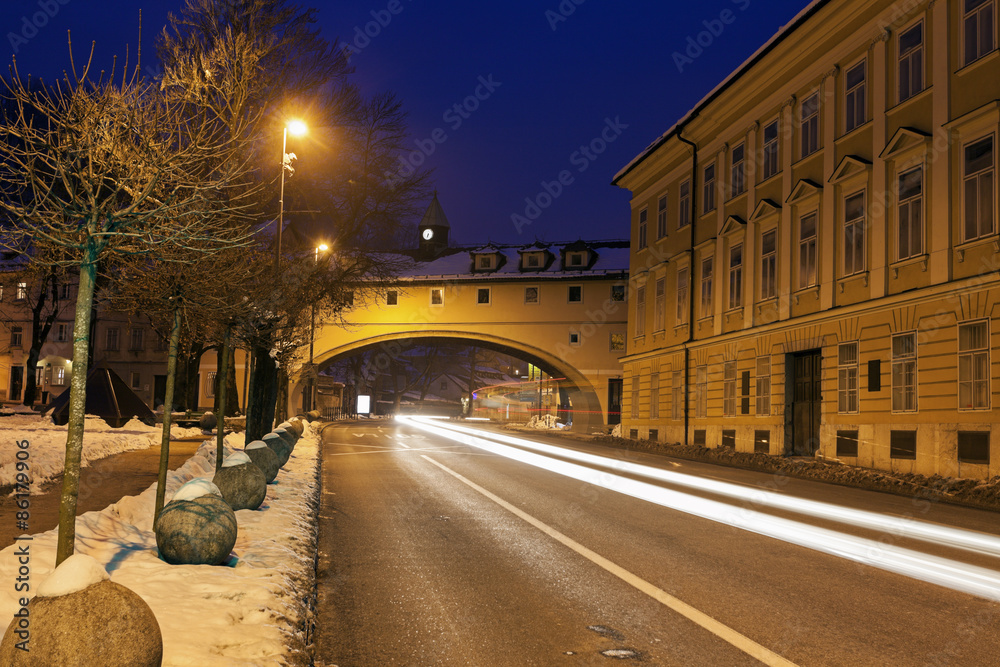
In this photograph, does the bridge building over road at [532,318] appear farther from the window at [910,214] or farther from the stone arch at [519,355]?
the window at [910,214]

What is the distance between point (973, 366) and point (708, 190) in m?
16.5

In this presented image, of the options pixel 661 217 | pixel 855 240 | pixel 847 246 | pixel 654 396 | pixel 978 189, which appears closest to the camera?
pixel 978 189

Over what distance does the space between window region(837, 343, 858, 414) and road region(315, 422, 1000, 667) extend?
811 centimetres

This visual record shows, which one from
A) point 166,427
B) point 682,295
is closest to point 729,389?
point 682,295

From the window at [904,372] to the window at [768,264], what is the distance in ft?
22.4

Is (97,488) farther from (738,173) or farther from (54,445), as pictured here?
(738,173)

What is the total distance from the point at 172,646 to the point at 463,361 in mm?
88108

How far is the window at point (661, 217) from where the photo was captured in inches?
1473

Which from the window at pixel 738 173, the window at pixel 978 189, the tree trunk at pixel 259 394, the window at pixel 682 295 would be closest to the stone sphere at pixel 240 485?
the tree trunk at pixel 259 394

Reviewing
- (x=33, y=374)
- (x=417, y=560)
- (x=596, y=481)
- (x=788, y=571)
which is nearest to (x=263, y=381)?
(x=596, y=481)

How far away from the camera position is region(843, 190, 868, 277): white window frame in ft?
72.9

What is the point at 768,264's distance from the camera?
27594 millimetres

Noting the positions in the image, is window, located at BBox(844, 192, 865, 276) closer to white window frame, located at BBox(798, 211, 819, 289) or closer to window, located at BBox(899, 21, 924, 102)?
white window frame, located at BBox(798, 211, 819, 289)

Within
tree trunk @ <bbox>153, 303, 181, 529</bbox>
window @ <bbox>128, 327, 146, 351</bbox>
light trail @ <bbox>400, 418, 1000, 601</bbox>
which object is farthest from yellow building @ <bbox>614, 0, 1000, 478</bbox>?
window @ <bbox>128, 327, 146, 351</bbox>
